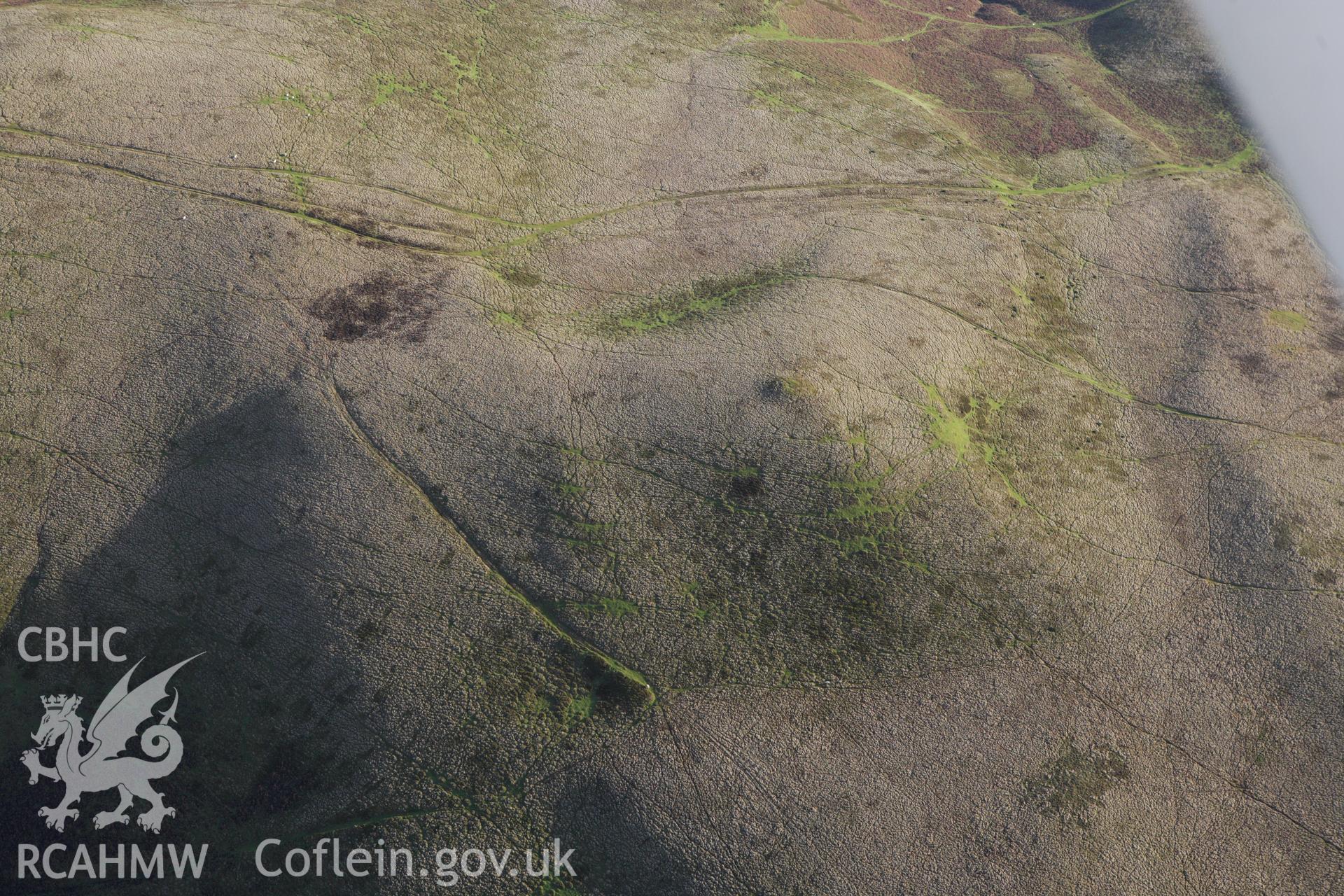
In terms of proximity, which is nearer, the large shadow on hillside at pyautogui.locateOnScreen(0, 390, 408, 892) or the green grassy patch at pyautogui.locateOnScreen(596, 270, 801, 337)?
the large shadow on hillside at pyautogui.locateOnScreen(0, 390, 408, 892)

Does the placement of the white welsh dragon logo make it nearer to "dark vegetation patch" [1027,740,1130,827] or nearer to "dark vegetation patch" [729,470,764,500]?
"dark vegetation patch" [729,470,764,500]

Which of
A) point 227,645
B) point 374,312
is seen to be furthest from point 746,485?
point 227,645

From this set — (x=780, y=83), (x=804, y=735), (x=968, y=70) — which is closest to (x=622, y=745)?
(x=804, y=735)

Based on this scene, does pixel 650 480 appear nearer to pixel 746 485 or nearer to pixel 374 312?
pixel 746 485

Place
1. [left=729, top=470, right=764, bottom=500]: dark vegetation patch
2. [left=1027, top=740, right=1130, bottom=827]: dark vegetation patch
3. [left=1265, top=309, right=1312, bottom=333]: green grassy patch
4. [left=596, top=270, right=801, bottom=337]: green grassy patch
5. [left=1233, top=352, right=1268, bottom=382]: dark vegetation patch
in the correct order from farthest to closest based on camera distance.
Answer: [left=1265, top=309, right=1312, bottom=333]: green grassy patch
[left=1233, top=352, right=1268, bottom=382]: dark vegetation patch
[left=596, top=270, right=801, bottom=337]: green grassy patch
[left=729, top=470, right=764, bottom=500]: dark vegetation patch
[left=1027, top=740, right=1130, bottom=827]: dark vegetation patch

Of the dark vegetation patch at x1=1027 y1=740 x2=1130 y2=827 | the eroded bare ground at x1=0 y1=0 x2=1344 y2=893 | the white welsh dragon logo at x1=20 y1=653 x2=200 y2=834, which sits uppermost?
the eroded bare ground at x1=0 y1=0 x2=1344 y2=893

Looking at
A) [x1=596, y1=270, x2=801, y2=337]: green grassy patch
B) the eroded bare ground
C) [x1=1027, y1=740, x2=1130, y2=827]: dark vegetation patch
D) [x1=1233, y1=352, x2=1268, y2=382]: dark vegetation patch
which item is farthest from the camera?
[x1=1233, y1=352, x2=1268, y2=382]: dark vegetation patch

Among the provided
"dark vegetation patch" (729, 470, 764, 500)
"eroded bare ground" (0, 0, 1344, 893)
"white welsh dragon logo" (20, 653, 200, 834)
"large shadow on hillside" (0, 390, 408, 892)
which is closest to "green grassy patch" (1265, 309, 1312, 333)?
"eroded bare ground" (0, 0, 1344, 893)
